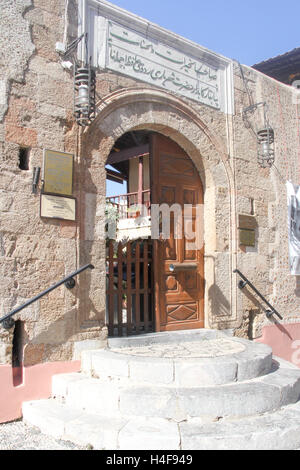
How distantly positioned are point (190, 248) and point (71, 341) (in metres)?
2.22

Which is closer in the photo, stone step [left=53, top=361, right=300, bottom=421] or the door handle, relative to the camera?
stone step [left=53, top=361, right=300, bottom=421]

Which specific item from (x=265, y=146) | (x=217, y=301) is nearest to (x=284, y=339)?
(x=217, y=301)

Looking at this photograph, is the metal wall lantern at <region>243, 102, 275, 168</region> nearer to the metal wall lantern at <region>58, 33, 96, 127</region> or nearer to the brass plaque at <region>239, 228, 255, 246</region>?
the brass plaque at <region>239, 228, 255, 246</region>

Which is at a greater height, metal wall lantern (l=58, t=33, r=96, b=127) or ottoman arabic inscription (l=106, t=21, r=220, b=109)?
ottoman arabic inscription (l=106, t=21, r=220, b=109)

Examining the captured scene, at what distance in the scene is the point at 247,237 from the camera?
629 centimetres

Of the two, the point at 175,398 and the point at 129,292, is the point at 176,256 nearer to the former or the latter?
the point at 129,292

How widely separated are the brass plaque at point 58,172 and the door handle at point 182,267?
1.80 meters

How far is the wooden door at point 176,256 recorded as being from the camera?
223 inches

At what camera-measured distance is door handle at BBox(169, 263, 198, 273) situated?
570 centimetres

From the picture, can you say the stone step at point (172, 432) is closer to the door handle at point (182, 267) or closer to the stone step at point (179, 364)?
the stone step at point (179, 364)

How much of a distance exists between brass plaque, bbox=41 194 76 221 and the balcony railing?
6.97 meters

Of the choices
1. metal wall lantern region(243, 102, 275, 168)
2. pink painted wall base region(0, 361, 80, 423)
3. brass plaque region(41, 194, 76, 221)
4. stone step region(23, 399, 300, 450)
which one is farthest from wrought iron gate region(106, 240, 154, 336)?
metal wall lantern region(243, 102, 275, 168)

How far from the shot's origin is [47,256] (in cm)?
441

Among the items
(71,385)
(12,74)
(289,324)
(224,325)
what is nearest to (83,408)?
(71,385)
